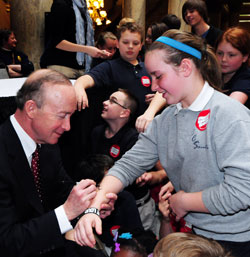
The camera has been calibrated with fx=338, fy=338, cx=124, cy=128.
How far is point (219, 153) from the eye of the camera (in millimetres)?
1436


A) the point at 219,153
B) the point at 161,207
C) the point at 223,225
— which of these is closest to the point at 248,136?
the point at 219,153

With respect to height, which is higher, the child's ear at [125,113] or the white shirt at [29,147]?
the white shirt at [29,147]

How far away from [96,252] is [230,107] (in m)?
1.10

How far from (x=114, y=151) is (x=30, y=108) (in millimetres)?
1283

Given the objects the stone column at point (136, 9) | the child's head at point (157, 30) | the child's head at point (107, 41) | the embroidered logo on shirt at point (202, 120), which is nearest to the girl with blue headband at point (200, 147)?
the embroidered logo on shirt at point (202, 120)

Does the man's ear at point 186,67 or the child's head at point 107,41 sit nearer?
the man's ear at point 186,67

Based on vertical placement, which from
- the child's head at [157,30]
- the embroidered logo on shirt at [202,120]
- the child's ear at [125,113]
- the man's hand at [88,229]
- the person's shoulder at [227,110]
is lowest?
the child's ear at [125,113]

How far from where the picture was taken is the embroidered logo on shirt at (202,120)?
1.51 meters

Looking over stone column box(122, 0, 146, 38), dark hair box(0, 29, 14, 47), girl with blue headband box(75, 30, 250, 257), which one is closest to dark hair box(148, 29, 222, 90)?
girl with blue headband box(75, 30, 250, 257)

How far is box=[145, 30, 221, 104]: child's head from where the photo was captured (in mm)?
1567

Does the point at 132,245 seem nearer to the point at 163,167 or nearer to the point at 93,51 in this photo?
the point at 163,167

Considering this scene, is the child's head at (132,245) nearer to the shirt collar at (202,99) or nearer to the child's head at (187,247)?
the child's head at (187,247)

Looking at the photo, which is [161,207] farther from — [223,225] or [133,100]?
[133,100]

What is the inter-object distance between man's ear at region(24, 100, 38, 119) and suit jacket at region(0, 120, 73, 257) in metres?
0.10
